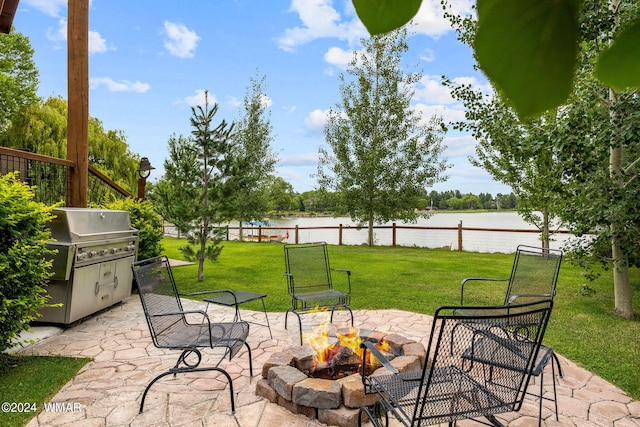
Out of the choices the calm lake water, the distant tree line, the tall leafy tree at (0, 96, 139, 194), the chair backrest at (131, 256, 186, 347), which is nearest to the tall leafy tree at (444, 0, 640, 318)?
the distant tree line

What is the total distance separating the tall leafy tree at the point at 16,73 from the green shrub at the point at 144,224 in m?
12.3

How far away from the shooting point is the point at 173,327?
10.8 ft

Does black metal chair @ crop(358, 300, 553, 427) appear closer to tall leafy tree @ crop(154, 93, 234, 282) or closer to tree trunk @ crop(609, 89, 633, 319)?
tree trunk @ crop(609, 89, 633, 319)

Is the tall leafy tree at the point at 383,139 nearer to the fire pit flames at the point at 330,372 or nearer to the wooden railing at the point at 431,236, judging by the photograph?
the wooden railing at the point at 431,236

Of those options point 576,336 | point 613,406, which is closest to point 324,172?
point 576,336

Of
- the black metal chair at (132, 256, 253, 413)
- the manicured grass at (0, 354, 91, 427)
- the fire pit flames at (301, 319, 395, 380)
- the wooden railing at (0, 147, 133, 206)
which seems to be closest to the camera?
the manicured grass at (0, 354, 91, 427)

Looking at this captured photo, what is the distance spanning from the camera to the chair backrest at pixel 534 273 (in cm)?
388

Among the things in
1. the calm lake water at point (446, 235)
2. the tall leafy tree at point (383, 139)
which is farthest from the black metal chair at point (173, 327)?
the tall leafy tree at point (383, 139)

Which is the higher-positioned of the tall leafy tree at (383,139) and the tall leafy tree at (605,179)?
the tall leafy tree at (383,139)

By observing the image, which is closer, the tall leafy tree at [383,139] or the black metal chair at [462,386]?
the black metal chair at [462,386]

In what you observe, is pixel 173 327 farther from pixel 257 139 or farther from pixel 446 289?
pixel 257 139

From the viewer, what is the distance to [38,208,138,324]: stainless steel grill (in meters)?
4.10

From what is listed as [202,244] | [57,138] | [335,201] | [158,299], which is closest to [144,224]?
[202,244]

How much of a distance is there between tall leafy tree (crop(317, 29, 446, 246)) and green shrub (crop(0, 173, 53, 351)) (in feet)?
35.9
